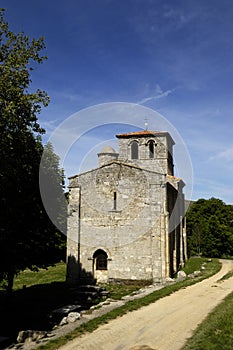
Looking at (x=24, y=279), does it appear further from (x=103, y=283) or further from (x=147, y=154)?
(x=147, y=154)

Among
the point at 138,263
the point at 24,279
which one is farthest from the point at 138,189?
the point at 24,279

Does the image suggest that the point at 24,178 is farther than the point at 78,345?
Yes

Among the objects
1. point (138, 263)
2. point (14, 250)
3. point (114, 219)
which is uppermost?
point (114, 219)

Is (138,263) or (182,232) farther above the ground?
(182,232)

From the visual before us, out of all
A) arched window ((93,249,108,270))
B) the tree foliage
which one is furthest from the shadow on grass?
the tree foliage

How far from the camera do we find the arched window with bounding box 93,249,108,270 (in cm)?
2370

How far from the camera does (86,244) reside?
24062 mm

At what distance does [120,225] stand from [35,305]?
28.2 feet

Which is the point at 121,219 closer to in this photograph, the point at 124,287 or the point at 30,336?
the point at 124,287

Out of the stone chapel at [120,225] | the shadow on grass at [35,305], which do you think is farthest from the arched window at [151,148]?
the shadow on grass at [35,305]

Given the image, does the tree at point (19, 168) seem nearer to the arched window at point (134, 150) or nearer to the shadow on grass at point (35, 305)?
the shadow on grass at point (35, 305)

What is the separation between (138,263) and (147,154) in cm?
1211

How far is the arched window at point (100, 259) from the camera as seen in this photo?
23.7 metres

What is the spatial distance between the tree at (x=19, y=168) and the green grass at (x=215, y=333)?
788cm
